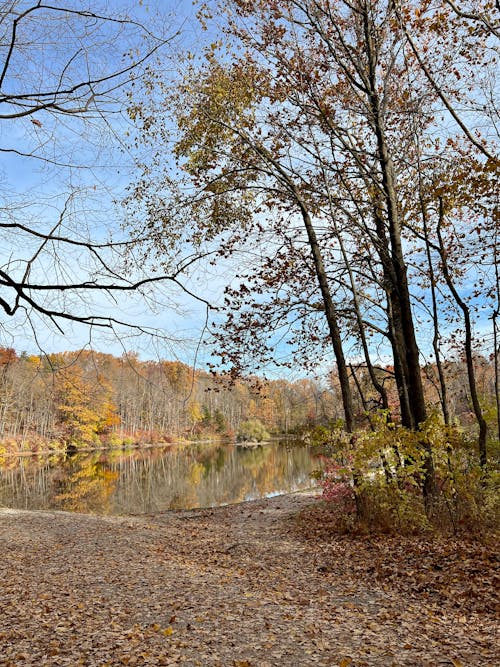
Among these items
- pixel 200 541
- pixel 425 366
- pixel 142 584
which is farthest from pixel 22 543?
pixel 425 366

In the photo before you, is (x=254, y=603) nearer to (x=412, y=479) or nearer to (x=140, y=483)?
(x=412, y=479)

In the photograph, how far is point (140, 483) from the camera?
75.2 feet

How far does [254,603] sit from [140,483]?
63.5ft

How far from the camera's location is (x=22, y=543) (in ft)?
29.8

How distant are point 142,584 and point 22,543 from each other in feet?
15.2

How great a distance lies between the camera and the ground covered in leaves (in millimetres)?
3740

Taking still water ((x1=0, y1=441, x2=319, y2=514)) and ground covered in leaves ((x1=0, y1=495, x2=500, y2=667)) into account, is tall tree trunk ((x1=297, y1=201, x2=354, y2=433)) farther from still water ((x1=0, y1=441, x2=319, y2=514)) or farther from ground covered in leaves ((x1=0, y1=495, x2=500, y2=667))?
ground covered in leaves ((x1=0, y1=495, x2=500, y2=667))

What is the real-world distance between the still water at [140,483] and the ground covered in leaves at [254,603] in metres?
2.85

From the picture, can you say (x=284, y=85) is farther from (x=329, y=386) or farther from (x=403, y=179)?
(x=329, y=386)

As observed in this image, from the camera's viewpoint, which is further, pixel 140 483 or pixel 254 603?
pixel 140 483

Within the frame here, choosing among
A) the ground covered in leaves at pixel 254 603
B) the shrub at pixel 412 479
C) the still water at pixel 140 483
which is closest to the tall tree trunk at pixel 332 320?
the shrub at pixel 412 479

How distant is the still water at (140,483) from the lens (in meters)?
17.1

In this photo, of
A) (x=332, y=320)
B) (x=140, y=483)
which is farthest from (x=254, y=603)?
(x=140, y=483)

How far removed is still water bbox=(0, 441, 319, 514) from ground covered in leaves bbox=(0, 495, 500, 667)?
9.35 feet
